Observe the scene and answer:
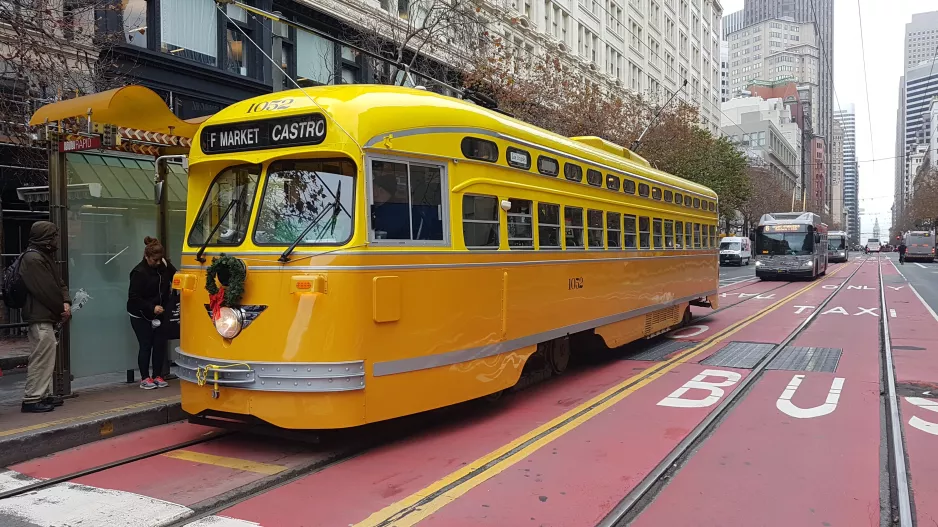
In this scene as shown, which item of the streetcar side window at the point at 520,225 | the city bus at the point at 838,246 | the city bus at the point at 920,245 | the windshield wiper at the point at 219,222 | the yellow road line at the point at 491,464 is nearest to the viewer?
the yellow road line at the point at 491,464

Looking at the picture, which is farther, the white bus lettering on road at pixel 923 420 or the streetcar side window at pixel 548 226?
the streetcar side window at pixel 548 226

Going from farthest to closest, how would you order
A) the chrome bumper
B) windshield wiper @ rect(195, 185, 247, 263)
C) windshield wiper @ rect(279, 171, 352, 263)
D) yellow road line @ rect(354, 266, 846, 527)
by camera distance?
windshield wiper @ rect(195, 185, 247, 263), windshield wiper @ rect(279, 171, 352, 263), the chrome bumper, yellow road line @ rect(354, 266, 846, 527)

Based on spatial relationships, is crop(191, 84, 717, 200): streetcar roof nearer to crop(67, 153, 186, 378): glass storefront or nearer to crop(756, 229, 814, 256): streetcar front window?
crop(67, 153, 186, 378): glass storefront

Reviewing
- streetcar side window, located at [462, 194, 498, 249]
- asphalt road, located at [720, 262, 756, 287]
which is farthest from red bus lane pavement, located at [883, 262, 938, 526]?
asphalt road, located at [720, 262, 756, 287]

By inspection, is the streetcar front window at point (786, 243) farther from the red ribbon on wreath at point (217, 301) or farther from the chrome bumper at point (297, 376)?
the red ribbon on wreath at point (217, 301)

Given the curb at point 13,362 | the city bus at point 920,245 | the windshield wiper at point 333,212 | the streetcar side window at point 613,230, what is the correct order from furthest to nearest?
the city bus at point 920,245, the curb at point 13,362, the streetcar side window at point 613,230, the windshield wiper at point 333,212

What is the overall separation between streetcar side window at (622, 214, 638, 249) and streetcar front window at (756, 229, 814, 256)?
23847mm

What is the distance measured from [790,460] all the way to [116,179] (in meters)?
7.87

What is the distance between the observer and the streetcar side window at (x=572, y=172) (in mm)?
8422

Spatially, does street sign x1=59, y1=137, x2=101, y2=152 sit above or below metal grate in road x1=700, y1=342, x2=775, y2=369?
above

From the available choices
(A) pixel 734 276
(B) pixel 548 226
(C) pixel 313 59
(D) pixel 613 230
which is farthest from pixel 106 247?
(A) pixel 734 276

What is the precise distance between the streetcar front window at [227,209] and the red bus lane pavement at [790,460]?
407 centimetres

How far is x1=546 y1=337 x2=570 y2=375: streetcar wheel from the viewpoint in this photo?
8.87 meters

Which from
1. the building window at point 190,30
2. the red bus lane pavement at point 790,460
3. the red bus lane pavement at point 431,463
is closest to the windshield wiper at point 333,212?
the red bus lane pavement at point 431,463
